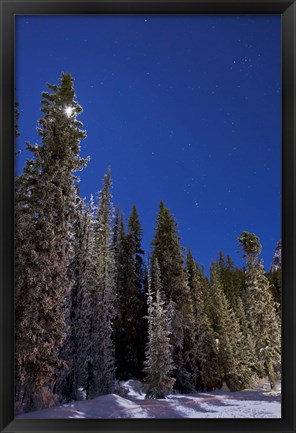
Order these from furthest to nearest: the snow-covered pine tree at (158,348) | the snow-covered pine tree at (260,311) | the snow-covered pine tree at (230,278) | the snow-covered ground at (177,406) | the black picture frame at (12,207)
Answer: the snow-covered pine tree at (230,278) → the snow-covered pine tree at (158,348) → the snow-covered pine tree at (260,311) → the snow-covered ground at (177,406) → the black picture frame at (12,207)

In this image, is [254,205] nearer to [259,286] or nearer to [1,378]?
[259,286]

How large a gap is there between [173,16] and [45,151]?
1601 mm

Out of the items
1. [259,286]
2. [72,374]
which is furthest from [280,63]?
[72,374]

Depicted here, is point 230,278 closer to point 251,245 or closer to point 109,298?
point 251,245

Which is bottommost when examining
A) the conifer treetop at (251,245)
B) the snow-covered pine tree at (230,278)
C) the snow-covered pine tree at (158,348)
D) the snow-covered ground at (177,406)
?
the snow-covered ground at (177,406)

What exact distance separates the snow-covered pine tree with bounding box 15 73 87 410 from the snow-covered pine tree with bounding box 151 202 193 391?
833 millimetres

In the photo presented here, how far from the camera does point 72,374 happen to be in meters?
3.61

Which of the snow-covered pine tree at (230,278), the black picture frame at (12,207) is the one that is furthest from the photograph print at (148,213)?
the black picture frame at (12,207)

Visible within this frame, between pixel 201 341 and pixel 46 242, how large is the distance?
1665mm

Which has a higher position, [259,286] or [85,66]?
[85,66]

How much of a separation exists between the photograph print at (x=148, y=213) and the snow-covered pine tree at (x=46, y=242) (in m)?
0.01

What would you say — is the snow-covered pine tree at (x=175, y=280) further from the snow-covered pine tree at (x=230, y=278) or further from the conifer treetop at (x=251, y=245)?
the conifer treetop at (x=251, y=245)

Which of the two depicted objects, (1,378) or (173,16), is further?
(173,16)

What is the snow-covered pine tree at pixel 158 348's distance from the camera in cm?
359
